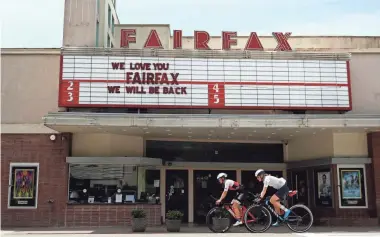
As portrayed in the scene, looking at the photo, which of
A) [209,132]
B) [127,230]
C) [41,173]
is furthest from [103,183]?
[209,132]

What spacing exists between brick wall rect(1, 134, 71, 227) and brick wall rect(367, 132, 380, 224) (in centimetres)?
1123

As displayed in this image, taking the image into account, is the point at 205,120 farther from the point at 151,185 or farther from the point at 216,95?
the point at 151,185

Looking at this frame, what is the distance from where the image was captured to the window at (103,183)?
16556mm

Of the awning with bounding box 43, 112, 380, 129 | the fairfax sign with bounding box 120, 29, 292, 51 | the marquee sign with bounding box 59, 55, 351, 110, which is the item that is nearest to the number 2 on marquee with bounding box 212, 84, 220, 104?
the marquee sign with bounding box 59, 55, 351, 110

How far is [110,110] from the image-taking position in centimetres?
1664

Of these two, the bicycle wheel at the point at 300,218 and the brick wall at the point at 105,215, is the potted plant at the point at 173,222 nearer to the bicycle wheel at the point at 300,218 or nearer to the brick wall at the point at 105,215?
the brick wall at the point at 105,215

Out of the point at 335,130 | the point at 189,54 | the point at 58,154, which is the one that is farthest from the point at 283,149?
the point at 58,154

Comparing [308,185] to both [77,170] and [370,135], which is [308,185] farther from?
[77,170]

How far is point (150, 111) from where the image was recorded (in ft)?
55.2

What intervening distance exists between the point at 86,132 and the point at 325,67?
9.27m

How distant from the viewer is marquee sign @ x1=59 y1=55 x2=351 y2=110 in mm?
16375

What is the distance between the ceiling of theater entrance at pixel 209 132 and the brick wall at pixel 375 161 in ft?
2.02

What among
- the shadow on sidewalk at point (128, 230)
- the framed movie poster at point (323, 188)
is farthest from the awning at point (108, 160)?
the framed movie poster at point (323, 188)

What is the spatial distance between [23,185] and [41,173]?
0.79 metres
